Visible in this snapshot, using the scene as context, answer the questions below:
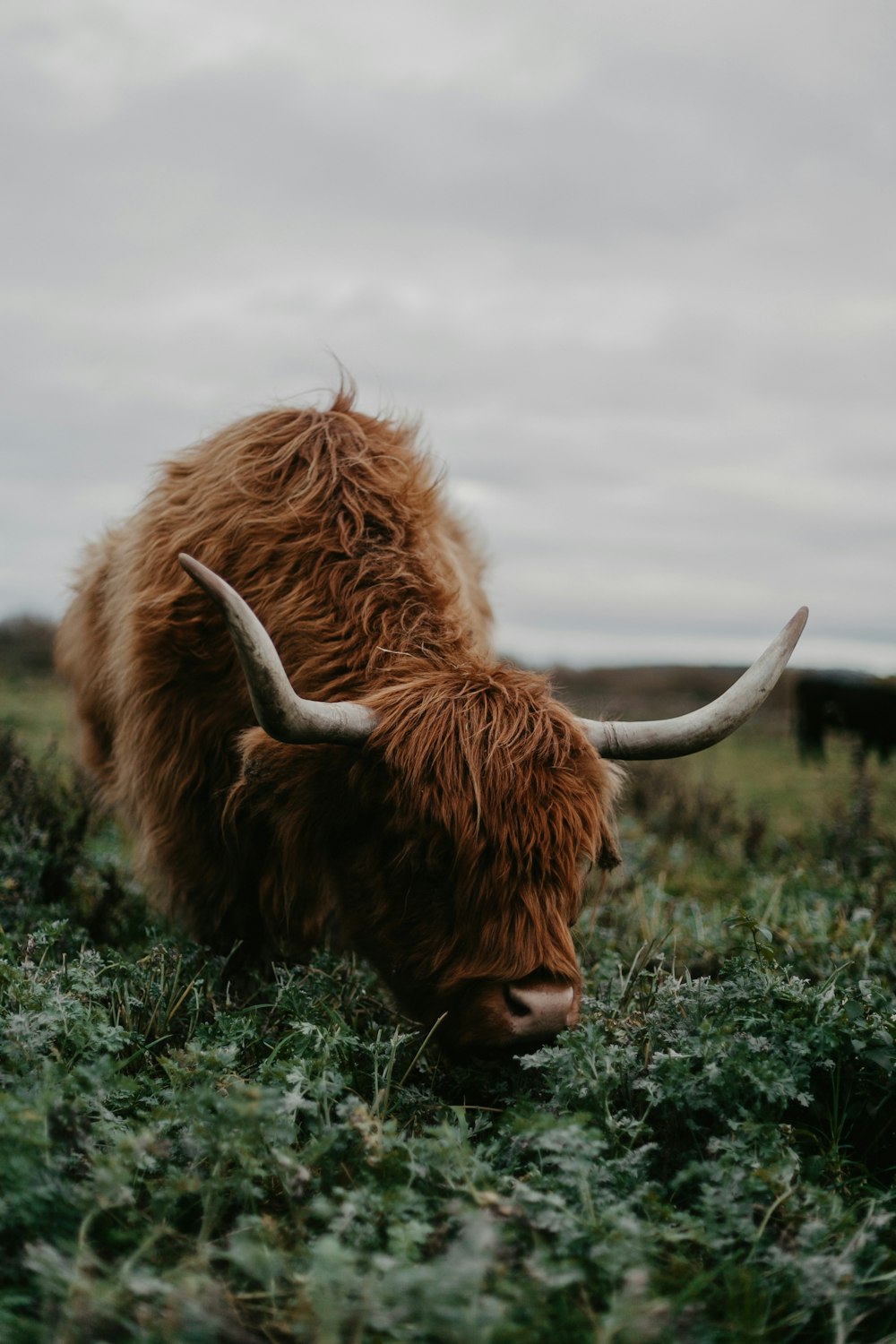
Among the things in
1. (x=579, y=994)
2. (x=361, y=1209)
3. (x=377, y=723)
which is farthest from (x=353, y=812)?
(x=361, y=1209)

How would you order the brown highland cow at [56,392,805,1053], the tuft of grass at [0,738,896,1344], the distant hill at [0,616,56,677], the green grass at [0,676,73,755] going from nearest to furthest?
the tuft of grass at [0,738,896,1344], the brown highland cow at [56,392,805,1053], the green grass at [0,676,73,755], the distant hill at [0,616,56,677]

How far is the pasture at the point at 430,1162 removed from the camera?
143 cm

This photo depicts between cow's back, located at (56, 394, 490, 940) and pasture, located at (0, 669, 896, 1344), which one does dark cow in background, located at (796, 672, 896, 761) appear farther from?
pasture, located at (0, 669, 896, 1344)

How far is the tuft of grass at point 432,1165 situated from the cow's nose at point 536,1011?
0.35 feet

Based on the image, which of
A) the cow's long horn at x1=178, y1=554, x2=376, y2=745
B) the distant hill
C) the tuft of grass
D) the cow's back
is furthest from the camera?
the distant hill

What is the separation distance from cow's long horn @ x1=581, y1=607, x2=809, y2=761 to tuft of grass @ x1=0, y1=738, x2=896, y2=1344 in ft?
1.84

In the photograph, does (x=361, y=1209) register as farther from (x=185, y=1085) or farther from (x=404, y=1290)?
(x=185, y=1085)

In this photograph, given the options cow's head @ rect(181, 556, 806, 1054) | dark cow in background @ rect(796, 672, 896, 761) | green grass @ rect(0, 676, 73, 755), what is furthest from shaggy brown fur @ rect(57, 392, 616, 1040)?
dark cow in background @ rect(796, 672, 896, 761)

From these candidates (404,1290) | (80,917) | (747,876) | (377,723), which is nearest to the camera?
(404,1290)

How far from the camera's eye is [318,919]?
10.6 ft

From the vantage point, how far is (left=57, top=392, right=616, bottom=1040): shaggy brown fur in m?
2.58

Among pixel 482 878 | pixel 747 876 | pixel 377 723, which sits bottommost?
pixel 747 876

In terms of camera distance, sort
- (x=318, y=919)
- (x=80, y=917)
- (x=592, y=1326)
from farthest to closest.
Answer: (x=80, y=917) → (x=318, y=919) → (x=592, y=1326)

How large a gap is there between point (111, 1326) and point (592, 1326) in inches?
28.6
